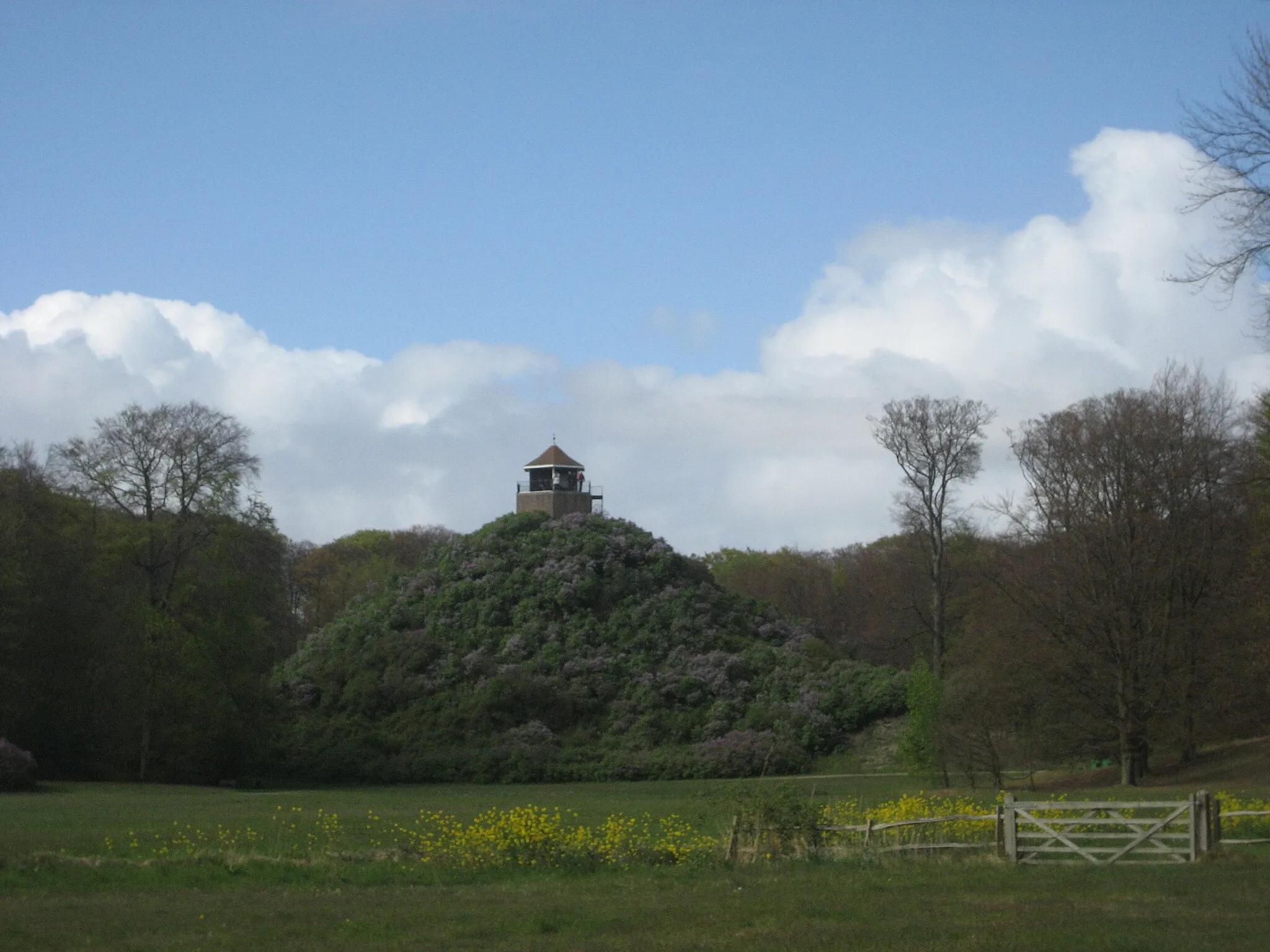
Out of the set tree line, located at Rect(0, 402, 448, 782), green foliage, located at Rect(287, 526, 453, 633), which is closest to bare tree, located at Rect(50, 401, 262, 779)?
tree line, located at Rect(0, 402, 448, 782)

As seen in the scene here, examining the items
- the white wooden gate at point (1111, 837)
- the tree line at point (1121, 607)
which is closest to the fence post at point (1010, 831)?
the white wooden gate at point (1111, 837)

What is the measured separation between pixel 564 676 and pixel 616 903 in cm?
3932

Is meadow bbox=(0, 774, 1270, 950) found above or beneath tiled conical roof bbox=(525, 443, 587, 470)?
beneath

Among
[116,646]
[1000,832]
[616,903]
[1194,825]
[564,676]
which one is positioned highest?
[116,646]

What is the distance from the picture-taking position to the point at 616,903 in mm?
13969

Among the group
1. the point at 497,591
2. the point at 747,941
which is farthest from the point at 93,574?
the point at 747,941

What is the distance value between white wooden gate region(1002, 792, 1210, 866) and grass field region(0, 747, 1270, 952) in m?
0.43

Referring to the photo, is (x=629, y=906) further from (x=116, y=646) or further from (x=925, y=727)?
(x=116, y=646)


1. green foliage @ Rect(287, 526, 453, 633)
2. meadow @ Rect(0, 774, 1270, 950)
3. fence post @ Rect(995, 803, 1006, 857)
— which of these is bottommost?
meadow @ Rect(0, 774, 1270, 950)

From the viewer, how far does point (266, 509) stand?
46.8m

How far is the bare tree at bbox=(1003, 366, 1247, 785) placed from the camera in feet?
119

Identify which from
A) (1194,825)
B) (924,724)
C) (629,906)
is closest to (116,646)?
(924,724)

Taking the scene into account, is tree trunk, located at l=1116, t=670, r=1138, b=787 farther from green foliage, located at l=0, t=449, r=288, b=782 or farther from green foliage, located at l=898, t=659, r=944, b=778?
green foliage, located at l=0, t=449, r=288, b=782

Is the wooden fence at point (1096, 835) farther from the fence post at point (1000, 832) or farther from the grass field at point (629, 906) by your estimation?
the grass field at point (629, 906)
